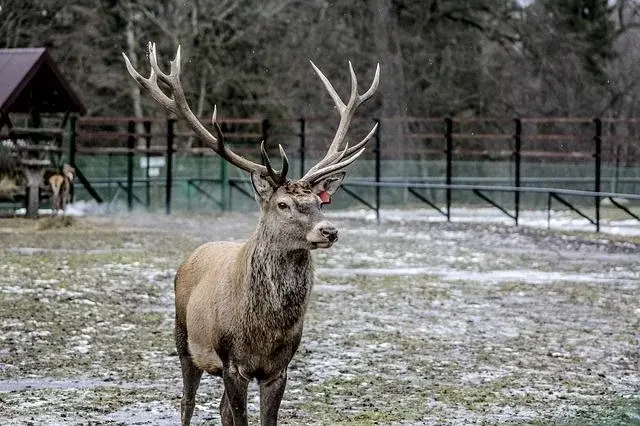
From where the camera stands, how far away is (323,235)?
7.29 m

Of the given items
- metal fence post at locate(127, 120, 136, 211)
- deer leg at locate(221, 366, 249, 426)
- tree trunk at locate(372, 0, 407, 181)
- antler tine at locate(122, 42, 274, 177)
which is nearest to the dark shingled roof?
metal fence post at locate(127, 120, 136, 211)

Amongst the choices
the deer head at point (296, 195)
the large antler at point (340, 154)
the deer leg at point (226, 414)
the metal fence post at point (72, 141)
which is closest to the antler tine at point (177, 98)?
the deer head at point (296, 195)

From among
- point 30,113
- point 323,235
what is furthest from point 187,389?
point 30,113

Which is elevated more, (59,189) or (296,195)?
(296,195)

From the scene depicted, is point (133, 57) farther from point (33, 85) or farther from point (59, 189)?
point (59, 189)

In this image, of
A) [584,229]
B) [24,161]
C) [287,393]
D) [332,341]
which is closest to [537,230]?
[584,229]

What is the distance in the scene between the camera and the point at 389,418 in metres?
8.85

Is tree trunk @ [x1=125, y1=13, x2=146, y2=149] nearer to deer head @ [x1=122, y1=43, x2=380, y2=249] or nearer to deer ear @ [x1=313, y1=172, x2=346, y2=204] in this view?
deer head @ [x1=122, y1=43, x2=380, y2=249]

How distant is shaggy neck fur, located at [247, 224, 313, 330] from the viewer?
292 inches

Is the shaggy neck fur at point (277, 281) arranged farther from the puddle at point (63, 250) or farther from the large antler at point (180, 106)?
the puddle at point (63, 250)

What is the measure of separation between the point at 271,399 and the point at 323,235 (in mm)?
883

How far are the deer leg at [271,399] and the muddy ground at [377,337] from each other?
4.66 feet

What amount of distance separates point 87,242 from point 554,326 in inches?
428

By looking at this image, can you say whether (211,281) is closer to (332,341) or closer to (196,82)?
(332,341)
